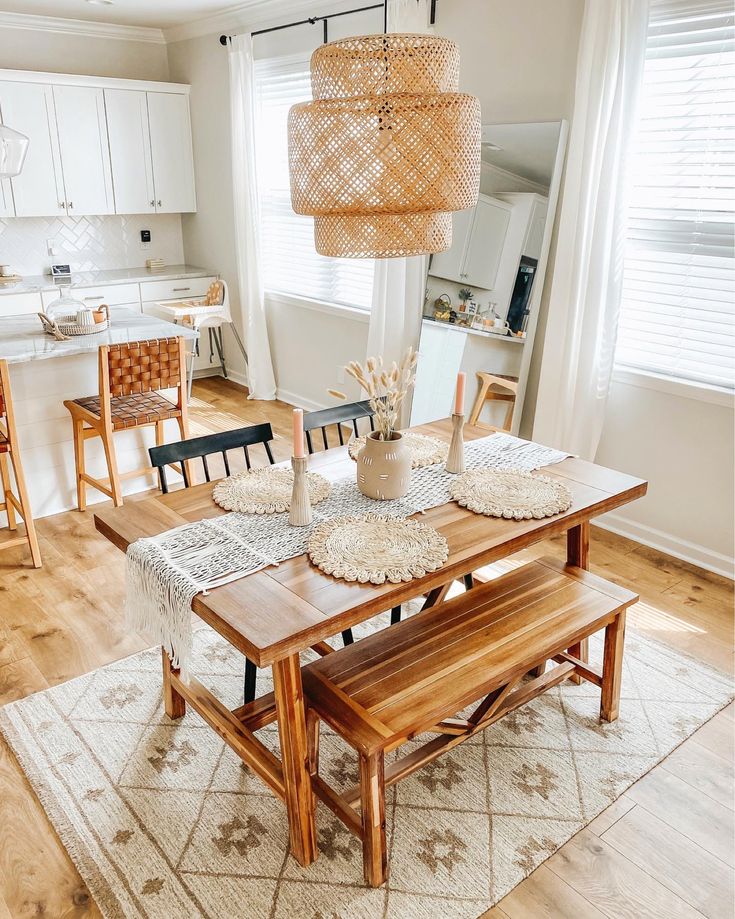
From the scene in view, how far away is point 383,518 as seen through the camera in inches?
77.7

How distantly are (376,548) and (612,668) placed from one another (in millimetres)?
928

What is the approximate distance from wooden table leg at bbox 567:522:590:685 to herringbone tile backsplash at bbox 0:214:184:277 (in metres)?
4.87

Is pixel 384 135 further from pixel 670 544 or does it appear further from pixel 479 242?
pixel 670 544

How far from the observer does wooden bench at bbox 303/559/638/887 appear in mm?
1655

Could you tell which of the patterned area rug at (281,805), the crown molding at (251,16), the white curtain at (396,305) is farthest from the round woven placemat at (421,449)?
the crown molding at (251,16)

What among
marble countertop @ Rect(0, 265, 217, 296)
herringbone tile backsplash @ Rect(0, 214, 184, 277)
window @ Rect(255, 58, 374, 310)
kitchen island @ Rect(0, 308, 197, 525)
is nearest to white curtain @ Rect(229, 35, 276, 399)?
window @ Rect(255, 58, 374, 310)

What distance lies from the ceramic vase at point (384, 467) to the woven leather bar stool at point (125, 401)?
165 centimetres

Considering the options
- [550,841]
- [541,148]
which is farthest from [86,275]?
[550,841]

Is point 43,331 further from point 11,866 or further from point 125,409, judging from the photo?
point 11,866

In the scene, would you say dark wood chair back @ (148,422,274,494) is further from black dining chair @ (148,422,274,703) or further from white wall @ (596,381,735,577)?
white wall @ (596,381,735,577)

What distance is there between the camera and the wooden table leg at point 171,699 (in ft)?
7.29

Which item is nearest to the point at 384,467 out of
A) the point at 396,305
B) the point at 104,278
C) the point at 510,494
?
the point at 510,494

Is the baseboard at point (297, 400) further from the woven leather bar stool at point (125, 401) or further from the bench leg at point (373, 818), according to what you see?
the bench leg at point (373, 818)

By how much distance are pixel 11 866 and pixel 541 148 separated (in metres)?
3.33
